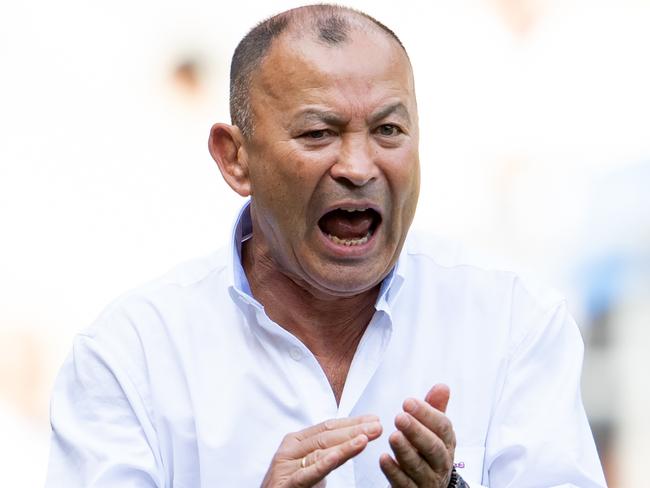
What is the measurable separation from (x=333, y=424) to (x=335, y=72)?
0.82 metres

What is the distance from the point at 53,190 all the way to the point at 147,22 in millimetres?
762

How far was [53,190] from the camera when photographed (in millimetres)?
5613

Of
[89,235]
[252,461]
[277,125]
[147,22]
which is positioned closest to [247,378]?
[252,461]

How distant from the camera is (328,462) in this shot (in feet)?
9.05

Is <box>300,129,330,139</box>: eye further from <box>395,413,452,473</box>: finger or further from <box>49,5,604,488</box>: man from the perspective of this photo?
<box>395,413,452,473</box>: finger

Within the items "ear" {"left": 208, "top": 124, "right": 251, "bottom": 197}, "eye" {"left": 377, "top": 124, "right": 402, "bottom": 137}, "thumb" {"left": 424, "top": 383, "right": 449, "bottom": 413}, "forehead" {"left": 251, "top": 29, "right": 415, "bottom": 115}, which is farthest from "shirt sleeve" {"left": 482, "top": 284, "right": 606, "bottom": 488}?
"ear" {"left": 208, "top": 124, "right": 251, "bottom": 197}

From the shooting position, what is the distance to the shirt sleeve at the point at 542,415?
3.14m

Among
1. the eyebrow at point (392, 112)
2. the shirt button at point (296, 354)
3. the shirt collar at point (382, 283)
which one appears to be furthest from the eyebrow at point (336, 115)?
the shirt button at point (296, 354)

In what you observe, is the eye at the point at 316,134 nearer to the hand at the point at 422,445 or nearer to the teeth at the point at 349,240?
the teeth at the point at 349,240

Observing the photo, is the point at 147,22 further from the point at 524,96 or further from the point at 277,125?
the point at 277,125

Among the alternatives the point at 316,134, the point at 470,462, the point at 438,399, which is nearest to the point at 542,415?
the point at 470,462

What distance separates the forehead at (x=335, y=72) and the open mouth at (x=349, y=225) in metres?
0.25

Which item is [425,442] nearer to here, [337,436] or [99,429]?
[337,436]

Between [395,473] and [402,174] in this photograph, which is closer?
[395,473]
